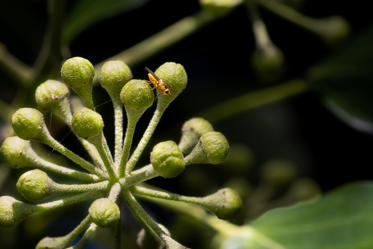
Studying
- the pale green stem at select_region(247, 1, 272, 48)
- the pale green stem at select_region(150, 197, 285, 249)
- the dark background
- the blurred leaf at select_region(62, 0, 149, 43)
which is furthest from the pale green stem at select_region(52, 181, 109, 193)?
the pale green stem at select_region(247, 1, 272, 48)

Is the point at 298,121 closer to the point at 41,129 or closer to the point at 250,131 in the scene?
the point at 250,131

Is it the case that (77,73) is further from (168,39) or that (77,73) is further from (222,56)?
(222,56)

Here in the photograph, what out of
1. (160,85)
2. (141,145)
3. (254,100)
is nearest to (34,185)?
(141,145)

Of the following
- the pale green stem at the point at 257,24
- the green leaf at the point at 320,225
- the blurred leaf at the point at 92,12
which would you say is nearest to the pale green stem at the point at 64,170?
the green leaf at the point at 320,225

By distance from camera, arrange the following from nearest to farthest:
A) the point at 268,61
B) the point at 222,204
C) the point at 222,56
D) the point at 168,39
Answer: the point at 222,204, the point at 168,39, the point at 268,61, the point at 222,56

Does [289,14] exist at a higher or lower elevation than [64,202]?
lower

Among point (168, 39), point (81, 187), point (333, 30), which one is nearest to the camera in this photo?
point (81, 187)

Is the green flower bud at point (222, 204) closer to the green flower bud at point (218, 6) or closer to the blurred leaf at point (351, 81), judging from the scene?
the green flower bud at point (218, 6)
